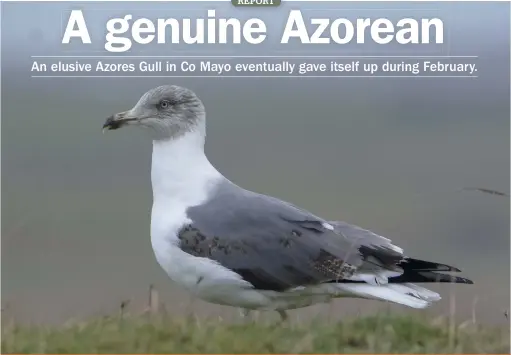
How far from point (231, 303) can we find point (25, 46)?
1805 mm

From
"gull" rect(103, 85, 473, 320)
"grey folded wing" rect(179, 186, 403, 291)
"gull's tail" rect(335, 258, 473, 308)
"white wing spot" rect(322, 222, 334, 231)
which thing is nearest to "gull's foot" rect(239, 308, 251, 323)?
"gull" rect(103, 85, 473, 320)

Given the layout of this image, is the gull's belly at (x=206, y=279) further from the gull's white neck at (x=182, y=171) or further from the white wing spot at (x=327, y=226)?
the white wing spot at (x=327, y=226)

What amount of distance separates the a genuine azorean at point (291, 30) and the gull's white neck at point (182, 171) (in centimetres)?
55

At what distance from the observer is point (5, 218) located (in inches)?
148

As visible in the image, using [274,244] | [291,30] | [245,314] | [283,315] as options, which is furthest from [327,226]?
[291,30]

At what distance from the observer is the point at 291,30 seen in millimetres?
3750

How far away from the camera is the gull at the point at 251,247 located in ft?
11.3

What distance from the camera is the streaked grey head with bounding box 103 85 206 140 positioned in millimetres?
3742

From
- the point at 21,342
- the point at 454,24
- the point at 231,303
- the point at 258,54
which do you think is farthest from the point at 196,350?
the point at 454,24

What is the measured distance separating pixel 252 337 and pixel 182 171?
38.0 inches

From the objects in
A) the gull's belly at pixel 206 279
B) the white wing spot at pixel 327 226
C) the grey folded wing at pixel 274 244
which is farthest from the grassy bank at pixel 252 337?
the white wing spot at pixel 327 226

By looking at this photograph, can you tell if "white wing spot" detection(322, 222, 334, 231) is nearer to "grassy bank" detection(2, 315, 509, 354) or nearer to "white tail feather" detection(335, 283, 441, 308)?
"white tail feather" detection(335, 283, 441, 308)

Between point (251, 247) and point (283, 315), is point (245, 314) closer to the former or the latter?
point (283, 315)

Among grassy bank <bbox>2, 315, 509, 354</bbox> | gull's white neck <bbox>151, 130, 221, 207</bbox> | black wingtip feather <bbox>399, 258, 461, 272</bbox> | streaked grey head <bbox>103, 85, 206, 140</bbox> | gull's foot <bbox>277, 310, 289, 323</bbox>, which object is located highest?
streaked grey head <bbox>103, 85, 206, 140</bbox>
